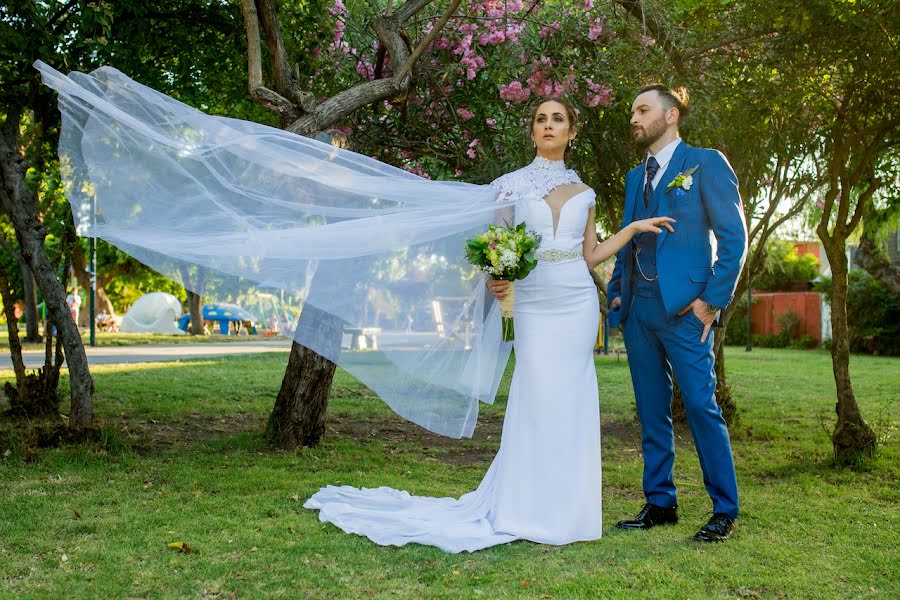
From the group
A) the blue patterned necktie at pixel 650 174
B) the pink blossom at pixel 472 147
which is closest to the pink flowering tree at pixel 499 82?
the pink blossom at pixel 472 147

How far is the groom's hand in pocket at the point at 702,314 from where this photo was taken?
4.41 m

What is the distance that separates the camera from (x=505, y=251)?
4375 mm

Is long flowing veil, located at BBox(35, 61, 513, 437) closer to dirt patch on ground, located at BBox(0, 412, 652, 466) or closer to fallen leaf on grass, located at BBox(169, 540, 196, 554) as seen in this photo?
fallen leaf on grass, located at BBox(169, 540, 196, 554)

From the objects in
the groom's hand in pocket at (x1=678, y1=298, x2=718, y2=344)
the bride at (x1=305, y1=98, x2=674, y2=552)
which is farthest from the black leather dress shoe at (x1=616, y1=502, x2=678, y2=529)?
the groom's hand in pocket at (x1=678, y1=298, x2=718, y2=344)

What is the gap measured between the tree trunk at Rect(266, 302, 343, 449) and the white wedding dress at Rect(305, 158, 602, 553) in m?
2.53

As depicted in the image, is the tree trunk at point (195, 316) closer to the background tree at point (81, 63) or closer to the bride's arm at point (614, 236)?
the background tree at point (81, 63)

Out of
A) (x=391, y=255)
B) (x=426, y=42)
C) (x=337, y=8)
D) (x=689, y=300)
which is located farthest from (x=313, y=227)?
(x=337, y=8)

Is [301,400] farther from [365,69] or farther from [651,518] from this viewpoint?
[651,518]

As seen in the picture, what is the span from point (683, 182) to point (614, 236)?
1.54 feet

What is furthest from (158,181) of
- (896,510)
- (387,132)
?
(896,510)

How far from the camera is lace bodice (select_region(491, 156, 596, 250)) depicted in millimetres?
4688

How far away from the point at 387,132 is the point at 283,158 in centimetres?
341

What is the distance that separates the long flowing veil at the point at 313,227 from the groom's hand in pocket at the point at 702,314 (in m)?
A: 1.17

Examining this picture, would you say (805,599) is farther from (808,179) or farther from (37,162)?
(37,162)
